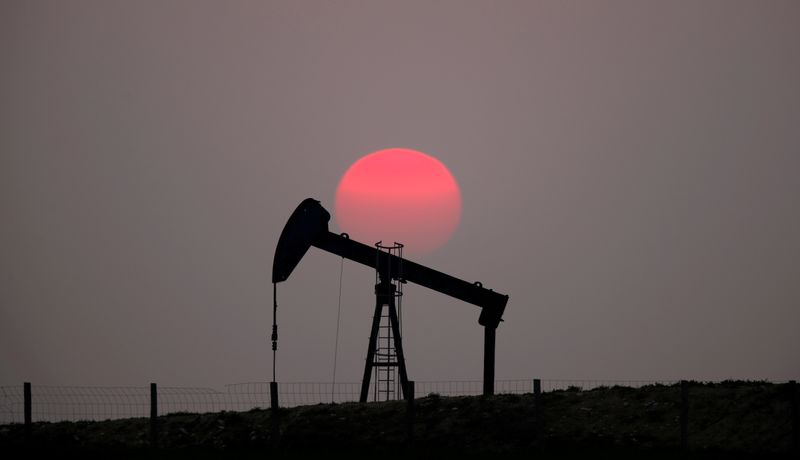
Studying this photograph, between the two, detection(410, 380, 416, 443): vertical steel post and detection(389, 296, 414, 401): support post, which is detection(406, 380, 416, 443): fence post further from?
detection(389, 296, 414, 401): support post

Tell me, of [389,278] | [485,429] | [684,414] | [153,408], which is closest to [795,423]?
[684,414]

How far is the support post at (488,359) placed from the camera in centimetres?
3294

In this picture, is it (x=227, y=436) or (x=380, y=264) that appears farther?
(x=380, y=264)

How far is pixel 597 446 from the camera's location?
74.9ft

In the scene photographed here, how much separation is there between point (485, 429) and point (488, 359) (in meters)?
8.77

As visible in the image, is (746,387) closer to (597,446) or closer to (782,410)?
(782,410)

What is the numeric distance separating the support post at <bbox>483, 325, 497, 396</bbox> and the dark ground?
17.5 ft

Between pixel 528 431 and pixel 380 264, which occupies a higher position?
pixel 380 264

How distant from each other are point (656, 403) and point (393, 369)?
1021 cm

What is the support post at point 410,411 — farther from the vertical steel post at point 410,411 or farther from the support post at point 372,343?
the support post at point 372,343

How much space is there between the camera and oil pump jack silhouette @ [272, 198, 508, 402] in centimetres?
3170

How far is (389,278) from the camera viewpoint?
33031 mm

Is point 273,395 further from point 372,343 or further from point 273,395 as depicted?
point 372,343

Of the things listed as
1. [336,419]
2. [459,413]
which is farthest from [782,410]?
[336,419]
